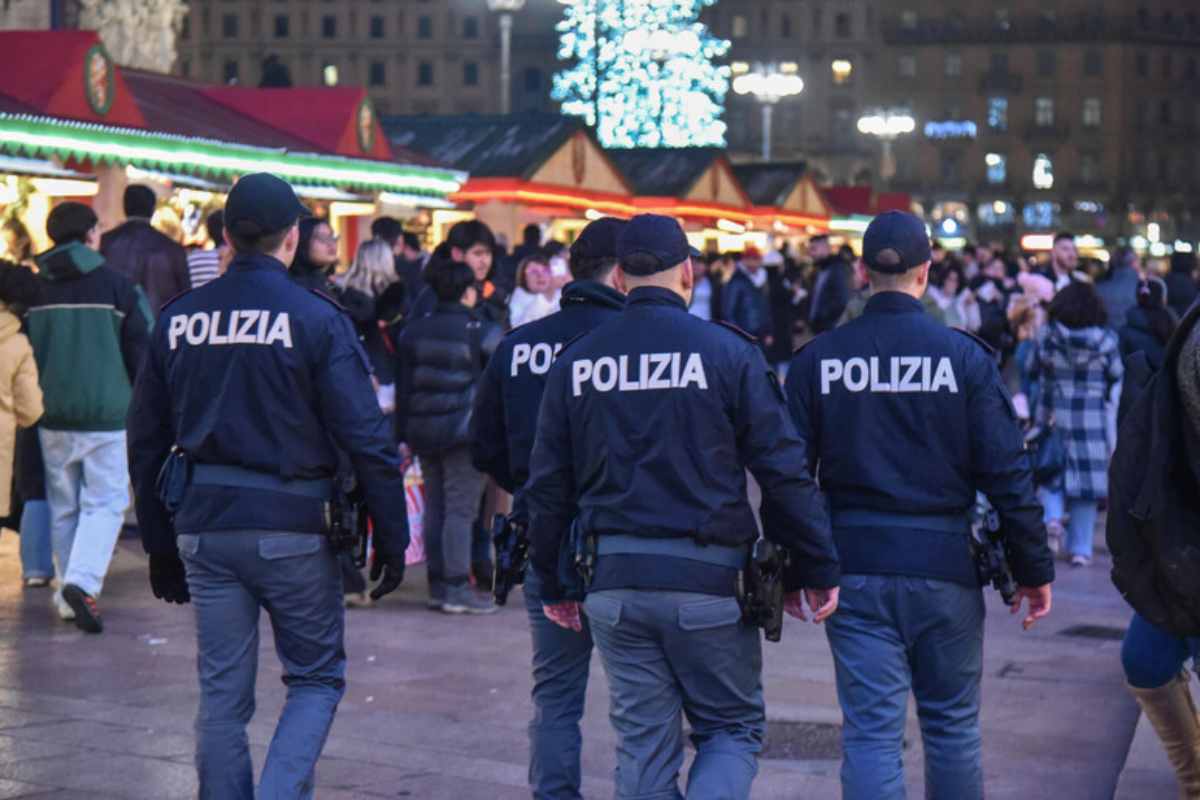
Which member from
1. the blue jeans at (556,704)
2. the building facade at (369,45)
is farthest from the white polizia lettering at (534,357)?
the building facade at (369,45)

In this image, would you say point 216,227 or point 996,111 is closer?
point 216,227

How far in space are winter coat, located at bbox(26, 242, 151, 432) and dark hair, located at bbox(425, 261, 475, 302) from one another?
142 cm

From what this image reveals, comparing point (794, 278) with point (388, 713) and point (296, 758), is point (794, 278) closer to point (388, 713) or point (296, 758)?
→ point (388, 713)

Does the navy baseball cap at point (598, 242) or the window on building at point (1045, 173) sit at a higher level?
the navy baseball cap at point (598, 242)

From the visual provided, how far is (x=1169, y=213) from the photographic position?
13662 cm

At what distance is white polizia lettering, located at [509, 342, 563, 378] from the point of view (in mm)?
7281

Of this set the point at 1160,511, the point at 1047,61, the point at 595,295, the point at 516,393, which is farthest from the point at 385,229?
the point at 1047,61

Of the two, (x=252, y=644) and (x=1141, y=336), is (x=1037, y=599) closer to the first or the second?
(x=252, y=644)

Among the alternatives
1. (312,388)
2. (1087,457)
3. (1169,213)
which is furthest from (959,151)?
(312,388)

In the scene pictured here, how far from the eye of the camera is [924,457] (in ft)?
20.6

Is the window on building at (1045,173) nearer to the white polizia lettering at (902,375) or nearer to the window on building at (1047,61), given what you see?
the window on building at (1047,61)

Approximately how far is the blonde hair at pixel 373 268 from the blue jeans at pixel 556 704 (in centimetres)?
604

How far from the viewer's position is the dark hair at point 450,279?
11.5 meters

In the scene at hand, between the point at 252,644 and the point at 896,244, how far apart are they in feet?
6.72
